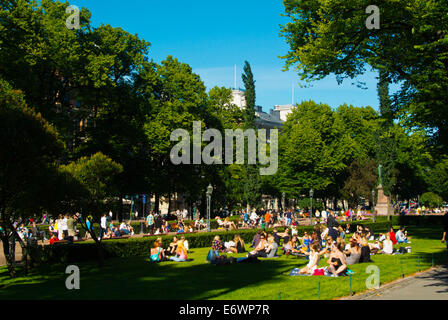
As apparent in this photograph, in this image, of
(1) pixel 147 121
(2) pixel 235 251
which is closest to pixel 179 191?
(1) pixel 147 121

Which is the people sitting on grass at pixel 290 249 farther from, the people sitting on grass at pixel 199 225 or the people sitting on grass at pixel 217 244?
the people sitting on grass at pixel 199 225

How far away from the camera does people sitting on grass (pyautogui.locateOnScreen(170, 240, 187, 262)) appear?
21.2 metres

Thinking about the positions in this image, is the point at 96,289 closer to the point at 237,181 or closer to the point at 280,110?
the point at 237,181

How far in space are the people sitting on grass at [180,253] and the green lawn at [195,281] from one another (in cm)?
55

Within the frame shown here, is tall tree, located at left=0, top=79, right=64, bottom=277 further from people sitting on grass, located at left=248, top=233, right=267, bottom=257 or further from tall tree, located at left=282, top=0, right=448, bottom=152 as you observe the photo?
tall tree, located at left=282, top=0, right=448, bottom=152

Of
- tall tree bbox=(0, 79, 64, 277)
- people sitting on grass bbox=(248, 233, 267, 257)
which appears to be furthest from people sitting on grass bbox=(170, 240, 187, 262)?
tall tree bbox=(0, 79, 64, 277)

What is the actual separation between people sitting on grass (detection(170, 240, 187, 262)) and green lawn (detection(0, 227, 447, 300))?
21.6 inches

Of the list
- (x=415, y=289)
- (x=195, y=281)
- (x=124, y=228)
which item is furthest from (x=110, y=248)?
(x=415, y=289)

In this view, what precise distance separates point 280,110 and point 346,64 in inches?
4702

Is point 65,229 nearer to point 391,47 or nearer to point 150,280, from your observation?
point 150,280

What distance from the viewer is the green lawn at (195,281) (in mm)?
12977

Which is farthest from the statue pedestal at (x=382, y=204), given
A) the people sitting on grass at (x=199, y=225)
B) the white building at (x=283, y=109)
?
the white building at (x=283, y=109)

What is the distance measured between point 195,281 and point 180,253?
6131mm

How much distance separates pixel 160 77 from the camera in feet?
162
